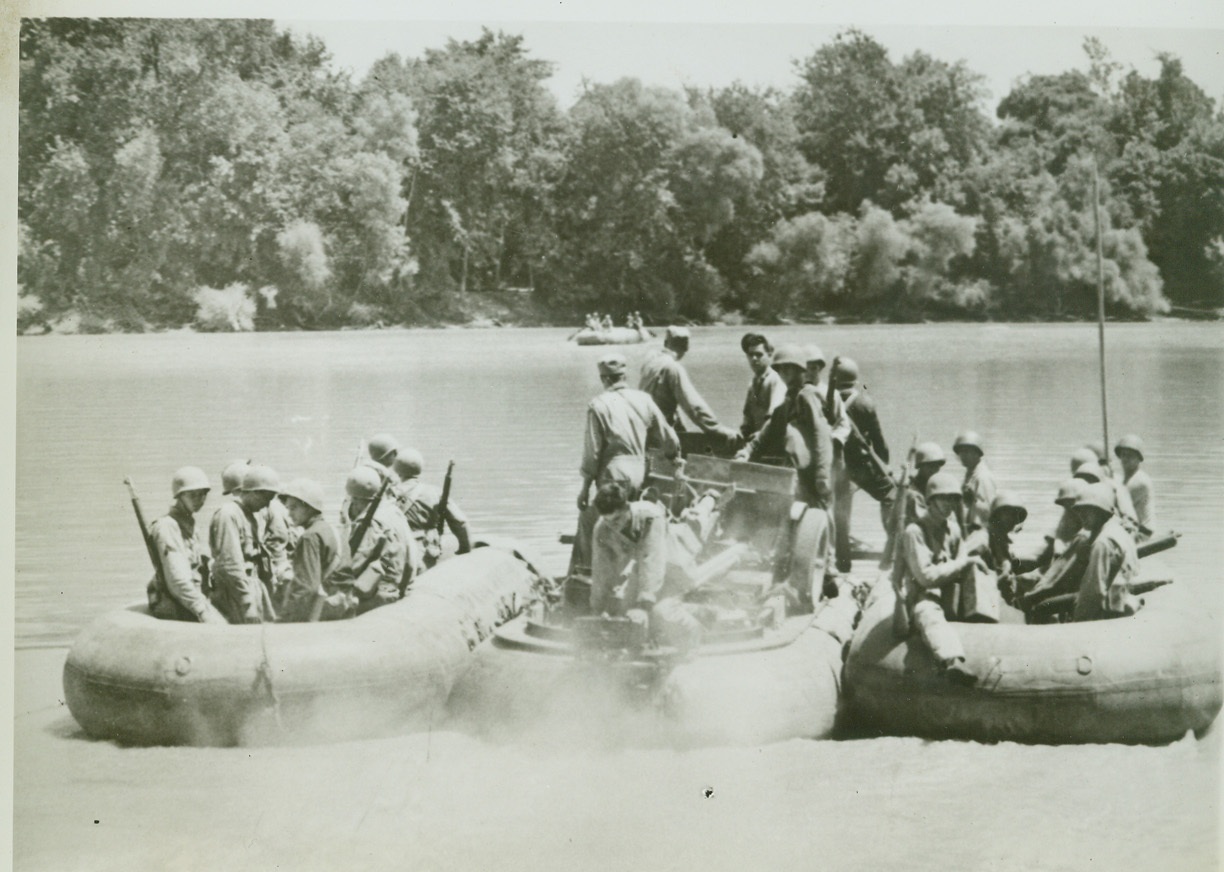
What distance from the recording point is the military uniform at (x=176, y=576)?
28.4 ft

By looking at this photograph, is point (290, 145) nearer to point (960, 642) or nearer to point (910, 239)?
point (960, 642)

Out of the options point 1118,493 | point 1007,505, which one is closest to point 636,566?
point 1007,505

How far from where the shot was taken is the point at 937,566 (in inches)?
329


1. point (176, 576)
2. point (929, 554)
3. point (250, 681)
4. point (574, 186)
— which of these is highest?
point (574, 186)

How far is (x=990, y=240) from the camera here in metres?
23.2

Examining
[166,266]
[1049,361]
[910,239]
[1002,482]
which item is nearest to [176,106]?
[166,266]

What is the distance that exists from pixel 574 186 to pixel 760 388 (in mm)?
9866

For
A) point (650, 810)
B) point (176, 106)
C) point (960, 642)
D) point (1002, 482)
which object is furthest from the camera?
point (1002, 482)

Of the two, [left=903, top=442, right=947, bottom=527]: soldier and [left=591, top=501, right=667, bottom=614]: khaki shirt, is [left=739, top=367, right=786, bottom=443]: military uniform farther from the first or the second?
[left=591, top=501, right=667, bottom=614]: khaki shirt

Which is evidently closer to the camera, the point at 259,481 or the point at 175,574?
the point at 175,574

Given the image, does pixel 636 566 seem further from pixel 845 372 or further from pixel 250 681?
pixel 845 372

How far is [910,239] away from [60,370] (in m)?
15.6

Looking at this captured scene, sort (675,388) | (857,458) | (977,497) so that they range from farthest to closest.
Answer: (857,458) < (675,388) < (977,497)

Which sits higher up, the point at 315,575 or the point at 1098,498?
the point at 1098,498
